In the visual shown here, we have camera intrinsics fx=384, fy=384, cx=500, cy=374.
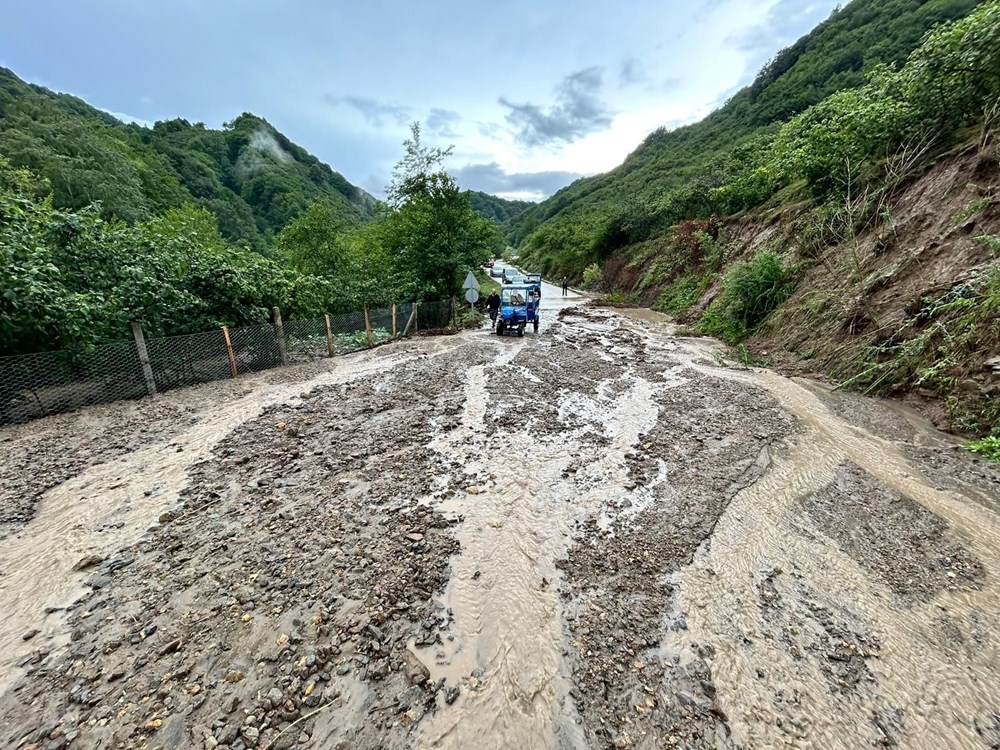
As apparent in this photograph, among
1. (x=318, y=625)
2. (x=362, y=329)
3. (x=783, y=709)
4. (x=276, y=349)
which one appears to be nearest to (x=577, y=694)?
(x=783, y=709)

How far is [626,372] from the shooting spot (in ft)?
33.5

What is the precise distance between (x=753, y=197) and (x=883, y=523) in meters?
19.4

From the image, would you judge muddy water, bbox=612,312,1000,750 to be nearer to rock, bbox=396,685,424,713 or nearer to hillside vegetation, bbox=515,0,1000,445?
rock, bbox=396,685,424,713

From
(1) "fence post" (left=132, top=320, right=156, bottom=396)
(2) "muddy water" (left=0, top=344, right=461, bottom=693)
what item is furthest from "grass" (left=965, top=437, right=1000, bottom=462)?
(1) "fence post" (left=132, top=320, right=156, bottom=396)

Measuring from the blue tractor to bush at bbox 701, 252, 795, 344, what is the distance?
21.8 ft

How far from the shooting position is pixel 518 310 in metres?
14.5

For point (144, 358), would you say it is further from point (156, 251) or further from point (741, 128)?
point (741, 128)

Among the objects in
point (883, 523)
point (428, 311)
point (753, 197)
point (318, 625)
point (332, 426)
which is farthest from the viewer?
point (753, 197)

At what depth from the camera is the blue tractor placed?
14.5 meters

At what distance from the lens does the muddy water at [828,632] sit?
99.0 inches

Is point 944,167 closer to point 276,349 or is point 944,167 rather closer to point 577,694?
point 577,694

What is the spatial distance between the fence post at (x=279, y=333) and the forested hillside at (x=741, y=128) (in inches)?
877

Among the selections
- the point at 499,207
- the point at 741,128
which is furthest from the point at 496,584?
the point at 499,207

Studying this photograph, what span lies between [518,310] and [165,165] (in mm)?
55132
